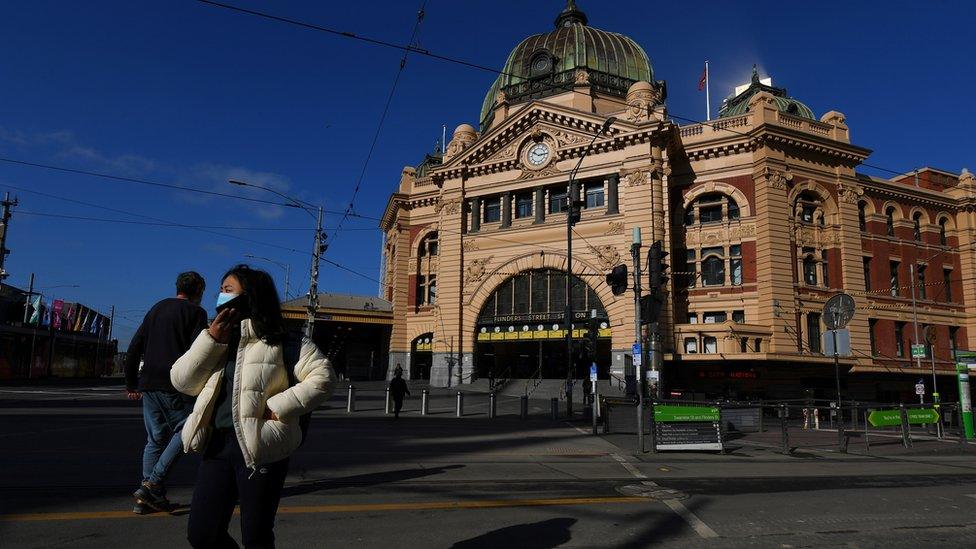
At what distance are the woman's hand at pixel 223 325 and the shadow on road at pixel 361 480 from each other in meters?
4.03

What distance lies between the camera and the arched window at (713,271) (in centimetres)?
3459

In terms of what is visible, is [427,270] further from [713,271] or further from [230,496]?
[230,496]

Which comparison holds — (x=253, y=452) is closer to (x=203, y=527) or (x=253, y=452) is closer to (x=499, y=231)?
(x=203, y=527)

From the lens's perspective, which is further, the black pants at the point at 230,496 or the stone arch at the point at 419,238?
the stone arch at the point at 419,238

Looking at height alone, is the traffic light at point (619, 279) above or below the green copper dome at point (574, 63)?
below

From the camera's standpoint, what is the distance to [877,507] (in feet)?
A: 22.4

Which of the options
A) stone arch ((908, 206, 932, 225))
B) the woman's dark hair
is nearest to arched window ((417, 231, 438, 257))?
stone arch ((908, 206, 932, 225))

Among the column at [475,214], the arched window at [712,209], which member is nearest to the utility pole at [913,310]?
the arched window at [712,209]

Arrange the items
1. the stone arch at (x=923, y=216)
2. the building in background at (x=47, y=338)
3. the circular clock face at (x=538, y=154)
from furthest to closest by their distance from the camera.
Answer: the building in background at (x=47, y=338) < the stone arch at (x=923, y=216) < the circular clock face at (x=538, y=154)

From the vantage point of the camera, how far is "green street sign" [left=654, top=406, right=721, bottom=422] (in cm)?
1209

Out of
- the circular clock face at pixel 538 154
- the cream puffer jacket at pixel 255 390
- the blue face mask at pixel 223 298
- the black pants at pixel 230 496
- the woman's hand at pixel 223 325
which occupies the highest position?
the circular clock face at pixel 538 154

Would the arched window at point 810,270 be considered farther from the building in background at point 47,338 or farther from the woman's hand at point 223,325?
the building in background at point 47,338

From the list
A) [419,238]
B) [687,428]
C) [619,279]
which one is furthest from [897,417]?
[419,238]

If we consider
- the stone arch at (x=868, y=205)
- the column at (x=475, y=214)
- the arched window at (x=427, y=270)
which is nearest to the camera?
the stone arch at (x=868, y=205)
